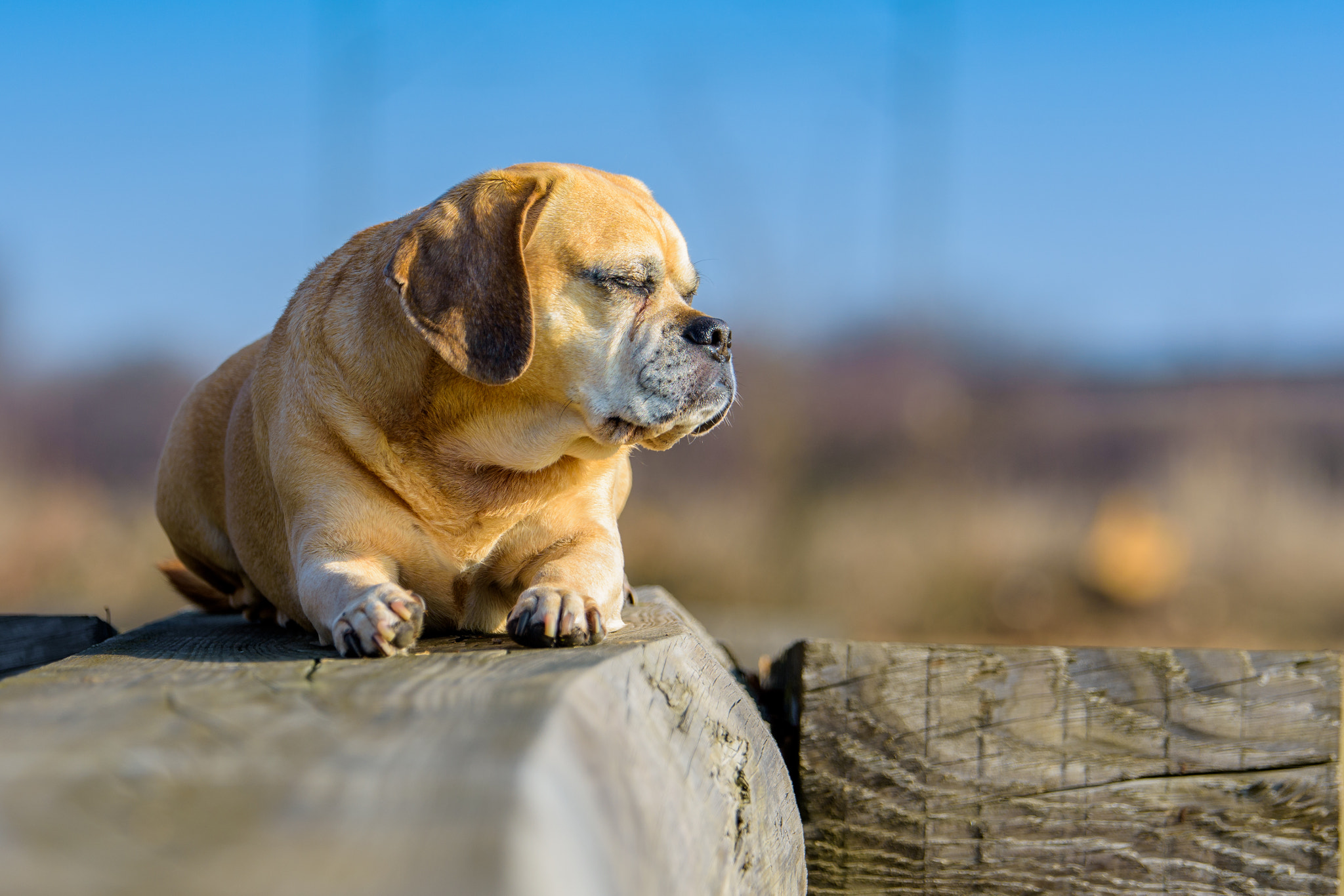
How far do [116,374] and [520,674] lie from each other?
16013 millimetres

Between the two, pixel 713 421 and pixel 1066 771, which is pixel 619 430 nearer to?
pixel 713 421

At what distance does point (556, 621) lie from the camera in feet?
7.36

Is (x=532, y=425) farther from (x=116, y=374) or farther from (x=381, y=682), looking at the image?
(x=116, y=374)

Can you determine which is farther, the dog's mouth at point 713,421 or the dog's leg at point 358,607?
the dog's mouth at point 713,421

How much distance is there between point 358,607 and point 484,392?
0.81 metres

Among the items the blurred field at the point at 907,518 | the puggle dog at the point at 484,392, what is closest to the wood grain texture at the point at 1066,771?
the puggle dog at the point at 484,392

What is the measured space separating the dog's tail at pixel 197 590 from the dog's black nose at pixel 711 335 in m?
2.26

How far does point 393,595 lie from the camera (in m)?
2.29

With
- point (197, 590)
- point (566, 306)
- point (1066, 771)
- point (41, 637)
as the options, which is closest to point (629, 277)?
point (566, 306)

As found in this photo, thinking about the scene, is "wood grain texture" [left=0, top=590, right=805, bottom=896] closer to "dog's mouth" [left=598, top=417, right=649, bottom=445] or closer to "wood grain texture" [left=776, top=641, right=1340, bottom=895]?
"wood grain texture" [left=776, top=641, right=1340, bottom=895]

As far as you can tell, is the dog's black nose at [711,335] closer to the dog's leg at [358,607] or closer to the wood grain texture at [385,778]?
the dog's leg at [358,607]

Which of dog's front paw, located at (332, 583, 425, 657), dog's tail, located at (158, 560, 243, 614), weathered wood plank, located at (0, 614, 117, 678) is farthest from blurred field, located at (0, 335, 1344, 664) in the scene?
dog's front paw, located at (332, 583, 425, 657)

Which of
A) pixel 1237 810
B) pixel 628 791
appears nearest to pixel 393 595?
pixel 628 791

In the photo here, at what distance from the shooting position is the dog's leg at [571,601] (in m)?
2.24
